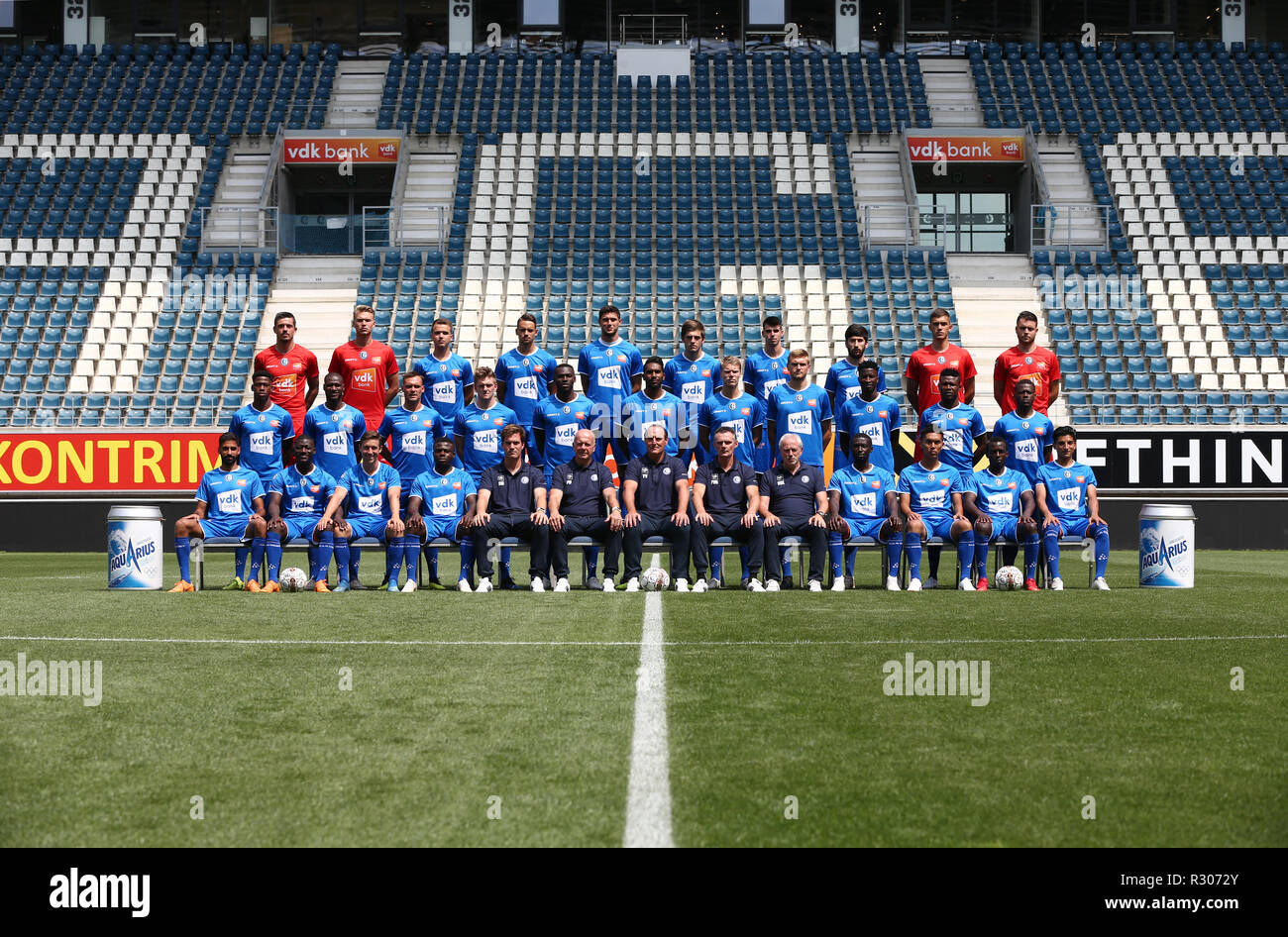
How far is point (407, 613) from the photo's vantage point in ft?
31.7

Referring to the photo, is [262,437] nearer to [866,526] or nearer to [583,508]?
[583,508]

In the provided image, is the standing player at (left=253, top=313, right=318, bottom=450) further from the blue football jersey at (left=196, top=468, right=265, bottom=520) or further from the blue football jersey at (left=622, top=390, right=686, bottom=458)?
the blue football jersey at (left=622, top=390, right=686, bottom=458)

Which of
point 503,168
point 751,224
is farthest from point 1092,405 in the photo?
point 503,168

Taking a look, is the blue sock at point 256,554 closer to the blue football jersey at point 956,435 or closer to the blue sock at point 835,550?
the blue sock at point 835,550

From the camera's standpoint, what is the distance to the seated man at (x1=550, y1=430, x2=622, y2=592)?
1194 cm

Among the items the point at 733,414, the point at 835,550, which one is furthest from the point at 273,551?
the point at 835,550

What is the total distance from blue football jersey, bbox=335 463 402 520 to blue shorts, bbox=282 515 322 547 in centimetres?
33

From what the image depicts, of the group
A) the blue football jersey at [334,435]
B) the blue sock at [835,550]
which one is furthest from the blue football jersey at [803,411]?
the blue football jersey at [334,435]

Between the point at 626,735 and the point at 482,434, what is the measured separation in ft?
27.0

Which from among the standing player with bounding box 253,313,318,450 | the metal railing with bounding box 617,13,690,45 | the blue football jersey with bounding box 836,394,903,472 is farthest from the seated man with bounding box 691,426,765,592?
the metal railing with bounding box 617,13,690,45

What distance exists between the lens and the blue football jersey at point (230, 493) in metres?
12.8

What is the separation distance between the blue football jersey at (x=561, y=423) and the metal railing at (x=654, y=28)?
22.9 meters

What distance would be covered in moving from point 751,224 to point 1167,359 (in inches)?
332

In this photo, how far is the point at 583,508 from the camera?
1220cm
